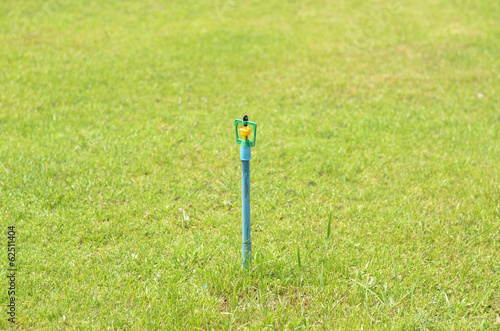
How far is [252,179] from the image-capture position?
6113mm

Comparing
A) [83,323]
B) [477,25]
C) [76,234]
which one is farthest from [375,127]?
[477,25]

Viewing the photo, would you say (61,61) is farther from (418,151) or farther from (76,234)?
(418,151)

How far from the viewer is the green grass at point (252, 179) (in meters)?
3.97

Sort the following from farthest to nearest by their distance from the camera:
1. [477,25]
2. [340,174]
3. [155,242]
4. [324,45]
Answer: [477,25]
[324,45]
[340,174]
[155,242]

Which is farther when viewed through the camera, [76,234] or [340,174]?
[340,174]

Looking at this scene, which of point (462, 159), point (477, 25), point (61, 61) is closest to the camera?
point (462, 159)

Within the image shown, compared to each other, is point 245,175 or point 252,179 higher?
point 245,175

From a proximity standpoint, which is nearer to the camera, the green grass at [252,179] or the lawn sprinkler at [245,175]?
the lawn sprinkler at [245,175]

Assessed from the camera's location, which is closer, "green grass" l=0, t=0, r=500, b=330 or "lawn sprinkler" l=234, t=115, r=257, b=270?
"lawn sprinkler" l=234, t=115, r=257, b=270

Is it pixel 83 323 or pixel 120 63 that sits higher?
pixel 120 63

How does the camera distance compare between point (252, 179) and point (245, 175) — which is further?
point (252, 179)

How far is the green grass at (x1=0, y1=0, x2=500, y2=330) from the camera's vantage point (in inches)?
156

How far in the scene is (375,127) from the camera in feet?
25.3

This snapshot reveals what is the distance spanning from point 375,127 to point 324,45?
5.10m
